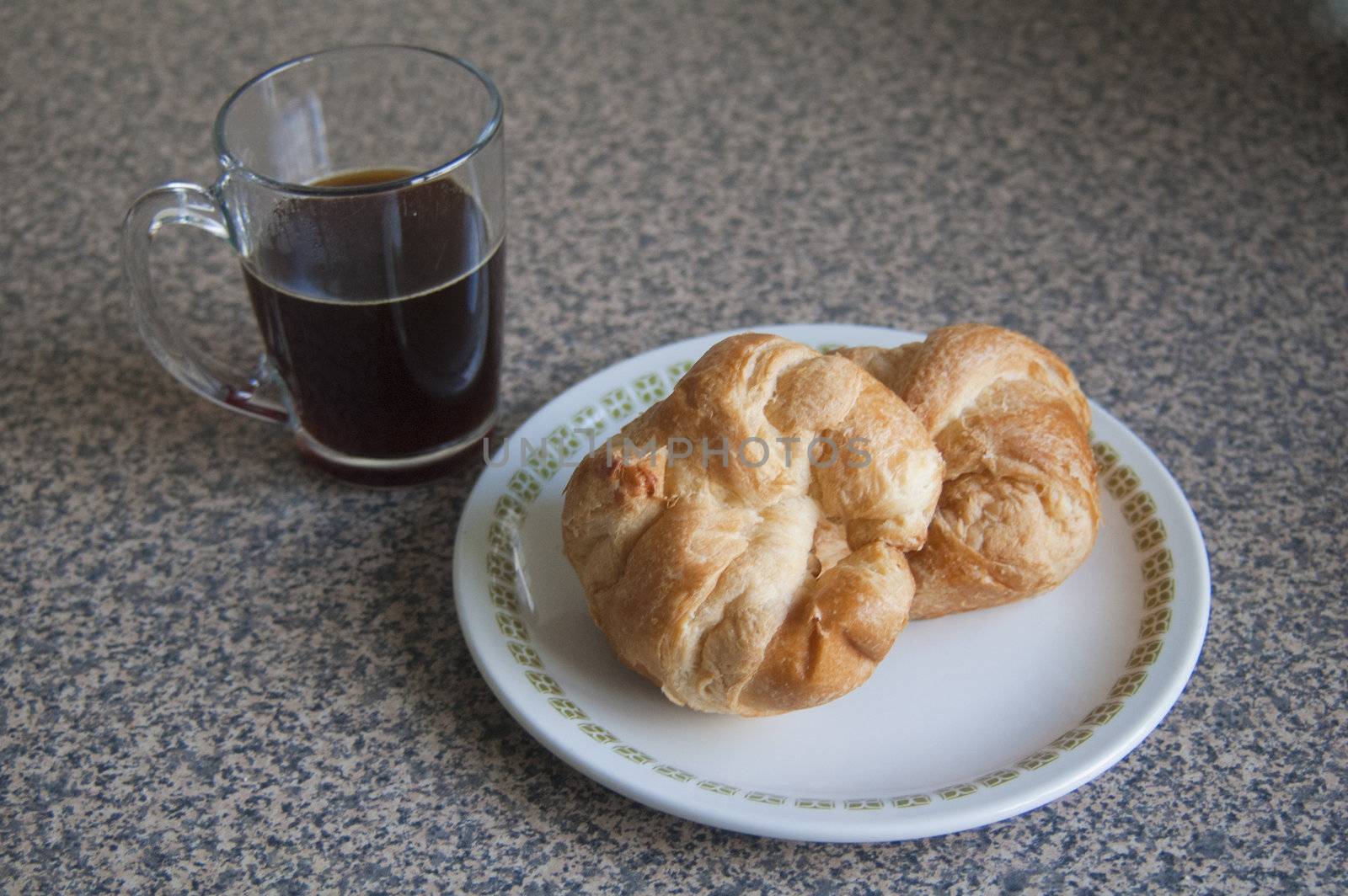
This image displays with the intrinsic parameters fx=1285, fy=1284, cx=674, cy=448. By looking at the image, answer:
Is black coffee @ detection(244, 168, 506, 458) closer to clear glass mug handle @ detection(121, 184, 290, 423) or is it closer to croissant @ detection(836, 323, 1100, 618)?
clear glass mug handle @ detection(121, 184, 290, 423)

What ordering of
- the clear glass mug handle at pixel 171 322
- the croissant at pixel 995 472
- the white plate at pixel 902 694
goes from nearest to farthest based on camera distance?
the white plate at pixel 902 694, the croissant at pixel 995 472, the clear glass mug handle at pixel 171 322

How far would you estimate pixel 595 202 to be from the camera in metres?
1.67

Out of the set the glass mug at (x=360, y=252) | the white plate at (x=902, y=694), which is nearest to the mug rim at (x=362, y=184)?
the glass mug at (x=360, y=252)

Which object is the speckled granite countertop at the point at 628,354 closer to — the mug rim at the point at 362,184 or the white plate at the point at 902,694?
the white plate at the point at 902,694

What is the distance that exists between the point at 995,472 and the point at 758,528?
0.21m

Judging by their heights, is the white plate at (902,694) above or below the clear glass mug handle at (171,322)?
below

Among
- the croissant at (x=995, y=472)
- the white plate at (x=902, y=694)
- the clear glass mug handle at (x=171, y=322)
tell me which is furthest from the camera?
the clear glass mug handle at (x=171, y=322)

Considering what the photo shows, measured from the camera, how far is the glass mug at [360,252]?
43.9 inches

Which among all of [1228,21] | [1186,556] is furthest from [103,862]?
[1228,21]

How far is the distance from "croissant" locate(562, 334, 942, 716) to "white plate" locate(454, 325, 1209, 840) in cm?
5

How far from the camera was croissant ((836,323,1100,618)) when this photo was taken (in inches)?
40.4

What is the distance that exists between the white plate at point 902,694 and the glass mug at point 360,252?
13 cm

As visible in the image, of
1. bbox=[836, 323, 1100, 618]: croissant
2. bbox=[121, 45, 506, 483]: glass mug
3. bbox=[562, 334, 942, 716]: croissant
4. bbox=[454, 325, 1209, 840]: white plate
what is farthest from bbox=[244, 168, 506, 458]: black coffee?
bbox=[836, 323, 1100, 618]: croissant

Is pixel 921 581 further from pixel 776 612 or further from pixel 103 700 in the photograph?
pixel 103 700
